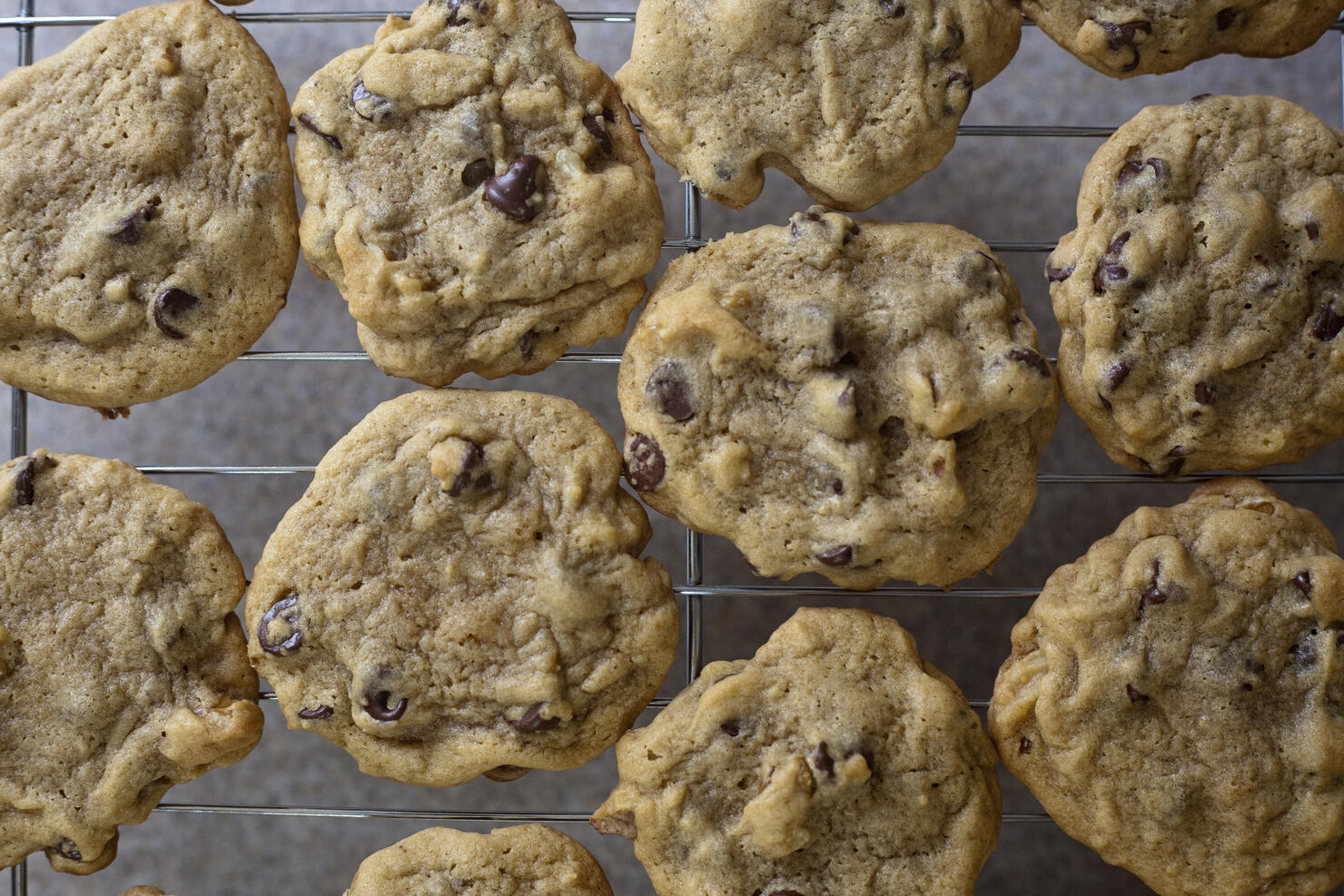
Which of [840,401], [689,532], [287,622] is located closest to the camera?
[840,401]

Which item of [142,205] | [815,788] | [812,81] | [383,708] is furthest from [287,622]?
[812,81]

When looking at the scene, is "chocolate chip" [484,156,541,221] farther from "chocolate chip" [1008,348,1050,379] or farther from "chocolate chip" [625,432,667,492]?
"chocolate chip" [1008,348,1050,379]

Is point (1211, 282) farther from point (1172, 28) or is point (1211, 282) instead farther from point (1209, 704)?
point (1209, 704)

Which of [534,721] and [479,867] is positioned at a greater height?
[534,721]

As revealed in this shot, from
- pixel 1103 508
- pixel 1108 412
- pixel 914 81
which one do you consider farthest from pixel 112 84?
pixel 1103 508

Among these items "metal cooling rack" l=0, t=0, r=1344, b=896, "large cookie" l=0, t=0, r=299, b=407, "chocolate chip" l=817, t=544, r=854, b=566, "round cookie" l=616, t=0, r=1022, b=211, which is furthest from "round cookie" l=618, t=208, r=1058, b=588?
"large cookie" l=0, t=0, r=299, b=407

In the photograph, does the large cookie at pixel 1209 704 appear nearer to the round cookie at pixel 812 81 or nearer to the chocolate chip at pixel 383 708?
the round cookie at pixel 812 81
